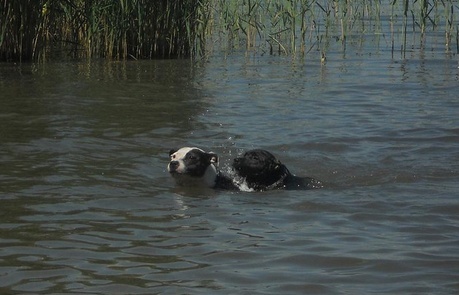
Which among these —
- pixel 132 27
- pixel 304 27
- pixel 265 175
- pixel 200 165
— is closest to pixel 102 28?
pixel 132 27

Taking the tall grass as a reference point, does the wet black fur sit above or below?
below

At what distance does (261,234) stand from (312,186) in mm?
1870

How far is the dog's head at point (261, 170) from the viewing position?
7875mm

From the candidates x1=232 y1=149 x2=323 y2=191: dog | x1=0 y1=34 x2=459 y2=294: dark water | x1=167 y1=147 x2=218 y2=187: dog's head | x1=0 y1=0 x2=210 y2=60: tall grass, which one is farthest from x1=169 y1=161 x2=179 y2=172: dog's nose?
x1=0 y1=0 x2=210 y2=60: tall grass

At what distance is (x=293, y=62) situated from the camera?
51.5ft

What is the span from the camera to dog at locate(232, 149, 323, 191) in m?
7.85

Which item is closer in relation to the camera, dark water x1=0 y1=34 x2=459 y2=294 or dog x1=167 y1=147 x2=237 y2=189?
dark water x1=0 y1=34 x2=459 y2=294

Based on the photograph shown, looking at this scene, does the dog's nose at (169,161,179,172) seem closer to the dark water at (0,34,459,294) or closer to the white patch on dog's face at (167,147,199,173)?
the white patch on dog's face at (167,147,199,173)

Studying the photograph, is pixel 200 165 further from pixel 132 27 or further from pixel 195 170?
pixel 132 27

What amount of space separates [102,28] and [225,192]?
827 cm

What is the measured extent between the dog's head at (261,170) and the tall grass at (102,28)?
7.27 metres

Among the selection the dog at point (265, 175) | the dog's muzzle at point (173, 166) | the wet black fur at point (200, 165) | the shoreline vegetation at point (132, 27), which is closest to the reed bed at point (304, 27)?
the shoreline vegetation at point (132, 27)

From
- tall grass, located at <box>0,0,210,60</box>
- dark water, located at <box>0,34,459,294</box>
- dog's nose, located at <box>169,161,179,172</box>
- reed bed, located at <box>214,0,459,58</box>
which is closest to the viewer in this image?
dark water, located at <box>0,34,459,294</box>

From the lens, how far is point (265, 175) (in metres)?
7.88
